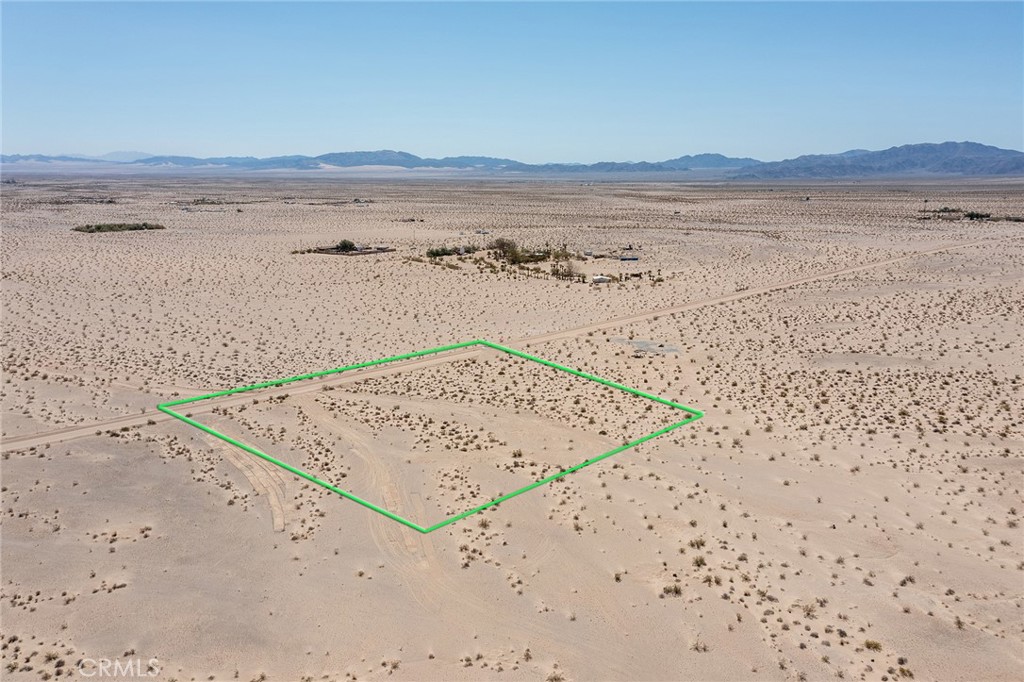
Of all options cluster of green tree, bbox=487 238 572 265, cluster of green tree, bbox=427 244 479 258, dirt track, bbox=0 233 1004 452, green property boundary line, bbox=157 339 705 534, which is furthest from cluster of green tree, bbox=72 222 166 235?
dirt track, bbox=0 233 1004 452

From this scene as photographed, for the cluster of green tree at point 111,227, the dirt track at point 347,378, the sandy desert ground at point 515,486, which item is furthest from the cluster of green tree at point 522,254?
the cluster of green tree at point 111,227

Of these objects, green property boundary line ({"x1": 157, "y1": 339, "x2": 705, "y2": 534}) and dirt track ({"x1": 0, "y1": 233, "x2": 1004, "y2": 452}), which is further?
dirt track ({"x1": 0, "y1": 233, "x2": 1004, "y2": 452})

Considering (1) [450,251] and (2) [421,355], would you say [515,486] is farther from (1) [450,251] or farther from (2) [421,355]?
(1) [450,251]

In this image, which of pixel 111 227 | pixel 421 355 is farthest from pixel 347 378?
pixel 111 227

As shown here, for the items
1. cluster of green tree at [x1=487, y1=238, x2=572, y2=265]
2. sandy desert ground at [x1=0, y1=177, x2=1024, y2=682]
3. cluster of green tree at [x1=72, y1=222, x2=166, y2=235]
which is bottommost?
sandy desert ground at [x1=0, y1=177, x2=1024, y2=682]

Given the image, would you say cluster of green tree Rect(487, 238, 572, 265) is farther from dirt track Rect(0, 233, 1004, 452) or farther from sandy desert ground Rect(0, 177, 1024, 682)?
dirt track Rect(0, 233, 1004, 452)

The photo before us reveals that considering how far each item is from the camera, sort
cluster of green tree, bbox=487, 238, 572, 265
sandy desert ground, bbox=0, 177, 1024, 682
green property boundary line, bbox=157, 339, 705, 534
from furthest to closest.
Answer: cluster of green tree, bbox=487, 238, 572, 265
green property boundary line, bbox=157, 339, 705, 534
sandy desert ground, bbox=0, 177, 1024, 682

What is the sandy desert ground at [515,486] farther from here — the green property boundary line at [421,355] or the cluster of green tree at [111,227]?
the cluster of green tree at [111,227]

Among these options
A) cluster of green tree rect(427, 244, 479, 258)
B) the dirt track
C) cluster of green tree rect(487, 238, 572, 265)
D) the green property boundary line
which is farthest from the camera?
cluster of green tree rect(427, 244, 479, 258)
